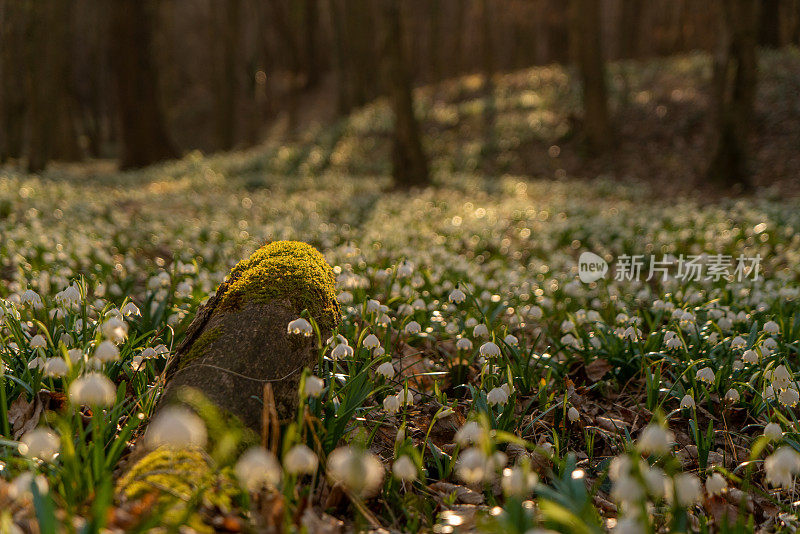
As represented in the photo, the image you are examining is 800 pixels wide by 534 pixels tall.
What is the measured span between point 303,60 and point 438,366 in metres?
35.3

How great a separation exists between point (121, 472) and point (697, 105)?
17859mm

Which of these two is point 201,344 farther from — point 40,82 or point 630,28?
point 630,28

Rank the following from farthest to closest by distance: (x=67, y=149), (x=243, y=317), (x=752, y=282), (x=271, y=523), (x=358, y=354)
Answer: (x=67, y=149), (x=752, y=282), (x=358, y=354), (x=243, y=317), (x=271, y=523)

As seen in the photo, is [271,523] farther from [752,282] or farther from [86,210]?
[86,210]

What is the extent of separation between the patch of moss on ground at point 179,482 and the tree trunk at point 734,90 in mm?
10801

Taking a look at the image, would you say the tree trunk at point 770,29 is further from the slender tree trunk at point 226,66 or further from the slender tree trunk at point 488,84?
the slender tree trunk at point 226,66

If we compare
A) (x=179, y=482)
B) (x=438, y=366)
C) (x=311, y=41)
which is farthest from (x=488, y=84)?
(x=179, y=482)

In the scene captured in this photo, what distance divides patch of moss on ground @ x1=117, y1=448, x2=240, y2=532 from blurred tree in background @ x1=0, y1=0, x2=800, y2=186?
10.8 metres

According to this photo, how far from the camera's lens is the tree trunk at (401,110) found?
1237 cm

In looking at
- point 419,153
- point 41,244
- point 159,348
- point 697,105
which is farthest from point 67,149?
point 159,348

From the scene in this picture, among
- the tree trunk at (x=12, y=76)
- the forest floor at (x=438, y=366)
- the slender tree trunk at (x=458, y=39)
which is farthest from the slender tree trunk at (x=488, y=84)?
the tree trunk at (x=12, y=76)

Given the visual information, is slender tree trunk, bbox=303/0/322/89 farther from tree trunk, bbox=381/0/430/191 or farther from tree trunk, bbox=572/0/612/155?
tree trunk, bbox=381/0/430/191

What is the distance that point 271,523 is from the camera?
1.73 metres

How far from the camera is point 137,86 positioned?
18.4 m
